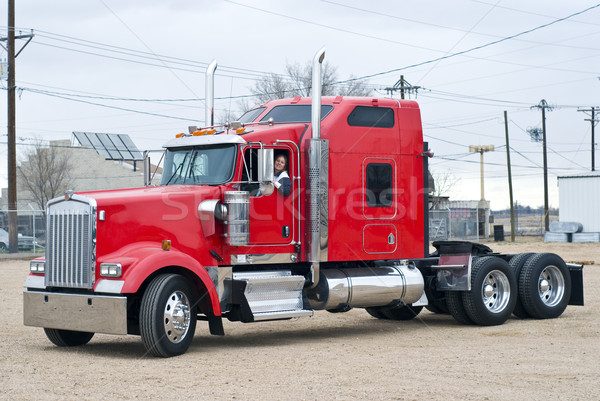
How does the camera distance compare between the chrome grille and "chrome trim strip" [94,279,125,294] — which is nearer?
"chrome trim strip" [94,279,125,294]

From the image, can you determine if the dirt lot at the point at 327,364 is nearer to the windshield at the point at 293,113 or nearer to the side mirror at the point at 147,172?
the side mirror at the point at 147,172

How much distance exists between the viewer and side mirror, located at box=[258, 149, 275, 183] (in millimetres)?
11641

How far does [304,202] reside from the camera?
41.2 ft

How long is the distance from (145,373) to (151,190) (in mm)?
2951

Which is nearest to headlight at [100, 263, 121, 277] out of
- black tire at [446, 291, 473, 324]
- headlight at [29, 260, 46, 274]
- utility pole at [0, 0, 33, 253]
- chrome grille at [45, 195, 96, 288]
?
chrome grille at [45, 195, 96, 288]

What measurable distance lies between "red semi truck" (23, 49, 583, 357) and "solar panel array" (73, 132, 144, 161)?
50.7m

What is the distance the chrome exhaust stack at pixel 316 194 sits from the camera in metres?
12.4

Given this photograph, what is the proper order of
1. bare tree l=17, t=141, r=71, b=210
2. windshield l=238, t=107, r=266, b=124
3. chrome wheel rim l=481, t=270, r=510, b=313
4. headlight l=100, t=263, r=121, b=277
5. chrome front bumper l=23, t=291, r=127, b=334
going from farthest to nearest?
1. bare tree l=17, t=141, r=71, b=210
2. chrome wheel rim l=481, t=270, r=510, b=313
3. windshield l=238, t=107, r=266, b=124
4. headlight l=100, t=263, r=121, b=277
5. chrome front bumper l=23, t=291, r=127, b=334

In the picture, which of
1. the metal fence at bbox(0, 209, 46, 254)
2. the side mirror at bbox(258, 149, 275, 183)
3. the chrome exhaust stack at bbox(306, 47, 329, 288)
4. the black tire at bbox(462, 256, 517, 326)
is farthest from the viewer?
the metal fence at bbox(0, 209, 46, 254)

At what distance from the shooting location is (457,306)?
46.6 ft

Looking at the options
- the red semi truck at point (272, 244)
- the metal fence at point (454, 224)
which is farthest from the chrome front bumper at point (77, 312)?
the metal fence at point (454, 224)

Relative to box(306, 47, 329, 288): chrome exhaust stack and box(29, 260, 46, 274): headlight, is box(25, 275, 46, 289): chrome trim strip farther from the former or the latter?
box(306, 47, 329, 288): chrome exhaust stack

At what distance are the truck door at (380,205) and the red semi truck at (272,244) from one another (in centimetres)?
2

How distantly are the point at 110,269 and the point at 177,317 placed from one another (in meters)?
1.03
